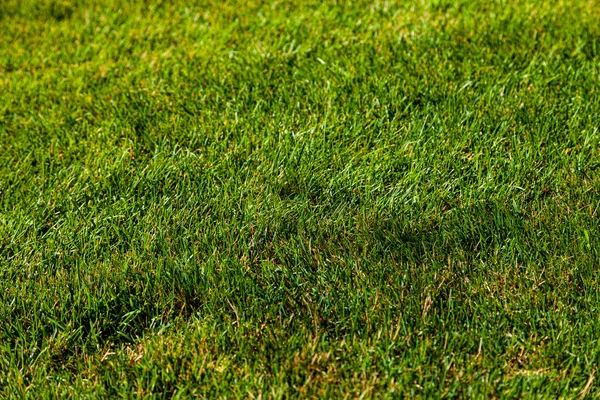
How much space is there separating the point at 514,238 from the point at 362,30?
1.94m

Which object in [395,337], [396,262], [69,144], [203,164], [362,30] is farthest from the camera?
[362,30]

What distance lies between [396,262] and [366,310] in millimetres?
287

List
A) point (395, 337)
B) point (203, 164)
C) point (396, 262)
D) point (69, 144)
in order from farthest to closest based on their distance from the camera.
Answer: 1. point (69, 144)
2. point (203, 164)
3. point (396, 262)
4. point (395, 337)

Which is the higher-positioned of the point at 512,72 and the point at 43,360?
the point at 512,72

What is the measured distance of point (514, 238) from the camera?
9.04ft

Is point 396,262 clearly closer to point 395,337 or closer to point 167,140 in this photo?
point 395,337

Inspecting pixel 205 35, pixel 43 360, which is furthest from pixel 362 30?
pixel 43 360

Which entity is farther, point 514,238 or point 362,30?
point 362,30

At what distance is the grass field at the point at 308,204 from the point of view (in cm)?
239

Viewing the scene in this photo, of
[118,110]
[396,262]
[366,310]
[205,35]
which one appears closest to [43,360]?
[366,310]

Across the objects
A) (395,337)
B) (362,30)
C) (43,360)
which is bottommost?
(43,360)

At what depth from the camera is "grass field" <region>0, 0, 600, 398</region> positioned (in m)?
2.39

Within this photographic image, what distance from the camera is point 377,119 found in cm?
355

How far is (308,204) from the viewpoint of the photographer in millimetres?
3068
